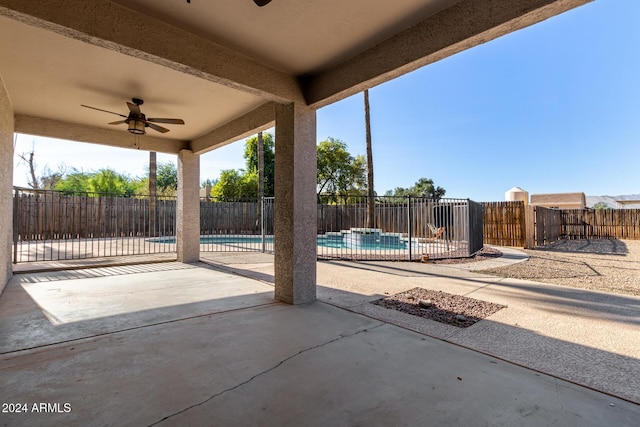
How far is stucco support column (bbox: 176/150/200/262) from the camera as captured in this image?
22.2 feet

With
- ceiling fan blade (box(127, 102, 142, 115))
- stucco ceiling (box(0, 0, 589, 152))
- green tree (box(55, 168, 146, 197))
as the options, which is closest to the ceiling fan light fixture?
ceiling fan blade (box(127, 102, 142, 115))

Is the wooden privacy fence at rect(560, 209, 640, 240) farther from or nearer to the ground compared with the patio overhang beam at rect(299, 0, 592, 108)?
nearer to the ground

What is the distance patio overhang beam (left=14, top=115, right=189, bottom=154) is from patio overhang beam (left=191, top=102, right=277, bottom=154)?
2.02 feet

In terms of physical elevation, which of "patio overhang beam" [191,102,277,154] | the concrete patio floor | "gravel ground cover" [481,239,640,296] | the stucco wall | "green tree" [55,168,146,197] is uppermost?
"green tree" [55,168,146,197]

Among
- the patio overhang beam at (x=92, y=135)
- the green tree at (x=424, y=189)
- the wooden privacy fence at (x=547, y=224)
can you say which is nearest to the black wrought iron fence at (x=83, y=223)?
the patio overhang beam at (x=92, y=135)

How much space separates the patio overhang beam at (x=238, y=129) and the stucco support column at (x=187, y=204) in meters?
0.35

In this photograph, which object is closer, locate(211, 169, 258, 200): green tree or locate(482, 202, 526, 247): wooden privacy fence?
locate(482, 202, 526, 247): wooden privacy fence

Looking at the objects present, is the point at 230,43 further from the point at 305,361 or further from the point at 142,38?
the point at 305,361

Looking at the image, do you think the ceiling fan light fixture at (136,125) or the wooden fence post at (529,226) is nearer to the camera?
the ceiling fan light fixture at (136,125)

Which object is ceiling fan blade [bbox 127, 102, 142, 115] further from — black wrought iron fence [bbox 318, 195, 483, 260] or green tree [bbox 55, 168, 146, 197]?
green tree [bbox 55, 168, 146, 197]

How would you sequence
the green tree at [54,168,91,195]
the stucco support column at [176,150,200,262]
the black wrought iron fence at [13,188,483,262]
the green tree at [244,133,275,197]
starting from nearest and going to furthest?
1. the stucco support column at [176,150,200,262]
2. the black wrought iron fence at [13,188,483,262]
3. the green tree at [244,133,275,197]
4. the green tree at [54,168,91,195]

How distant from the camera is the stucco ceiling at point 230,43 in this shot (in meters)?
2.21

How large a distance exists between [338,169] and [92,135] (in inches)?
613

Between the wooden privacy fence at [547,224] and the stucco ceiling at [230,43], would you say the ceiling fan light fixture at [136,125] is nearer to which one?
the stucco ceiling at [230,43]
